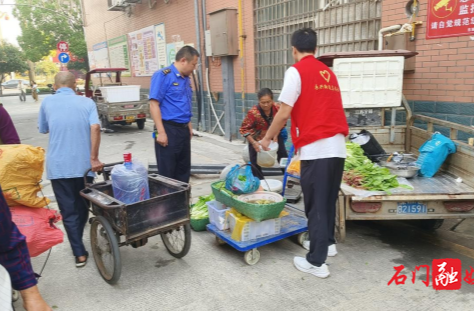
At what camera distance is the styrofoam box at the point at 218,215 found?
380 centimetres

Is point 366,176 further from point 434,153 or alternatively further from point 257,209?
point 257,209

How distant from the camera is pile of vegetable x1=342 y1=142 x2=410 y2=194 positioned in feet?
12.0

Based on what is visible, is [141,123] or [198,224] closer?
[198,224]

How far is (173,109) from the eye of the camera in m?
4.38

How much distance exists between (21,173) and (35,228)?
467 millimetres

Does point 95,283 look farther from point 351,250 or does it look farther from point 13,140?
point 351,250

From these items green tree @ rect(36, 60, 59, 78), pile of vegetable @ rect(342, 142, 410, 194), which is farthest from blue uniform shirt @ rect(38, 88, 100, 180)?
green tree @ rect(36, 60, 59, 78)

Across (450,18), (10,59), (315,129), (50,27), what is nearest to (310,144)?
(315,129)

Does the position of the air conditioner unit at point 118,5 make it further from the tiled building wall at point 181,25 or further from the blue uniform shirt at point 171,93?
the blue uniform shirt at point 171,93

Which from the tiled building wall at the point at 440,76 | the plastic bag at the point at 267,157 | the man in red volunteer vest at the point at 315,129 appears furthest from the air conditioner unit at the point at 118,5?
the man in red volunteer vest at the point at 315,129

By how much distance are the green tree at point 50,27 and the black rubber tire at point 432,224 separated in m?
27.4

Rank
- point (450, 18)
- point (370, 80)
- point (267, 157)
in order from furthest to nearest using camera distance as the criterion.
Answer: point (267, 157), point (450, 18), point (370, 80)

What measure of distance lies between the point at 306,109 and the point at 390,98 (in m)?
2.33

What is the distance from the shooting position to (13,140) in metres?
3.69
